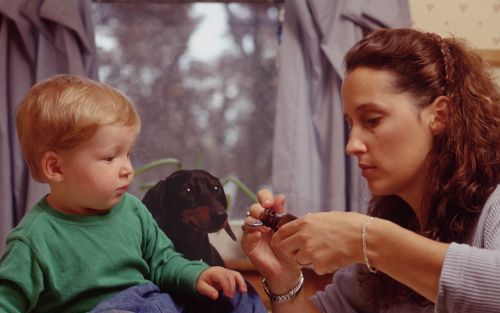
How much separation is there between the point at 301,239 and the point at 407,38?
44 centimetres

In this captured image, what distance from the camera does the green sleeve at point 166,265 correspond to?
1.10 m

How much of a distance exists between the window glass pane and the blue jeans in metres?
1.05

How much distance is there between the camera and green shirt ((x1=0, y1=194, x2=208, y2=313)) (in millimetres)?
976

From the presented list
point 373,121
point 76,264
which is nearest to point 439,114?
point 373,121

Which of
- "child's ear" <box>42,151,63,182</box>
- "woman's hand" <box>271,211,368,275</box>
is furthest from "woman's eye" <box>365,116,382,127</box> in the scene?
"child's ear" <box>42,151,63,182</box>

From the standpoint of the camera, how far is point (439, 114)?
1.16 m

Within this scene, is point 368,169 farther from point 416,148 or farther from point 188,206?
point 188,206

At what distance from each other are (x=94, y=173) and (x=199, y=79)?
113 centimetres

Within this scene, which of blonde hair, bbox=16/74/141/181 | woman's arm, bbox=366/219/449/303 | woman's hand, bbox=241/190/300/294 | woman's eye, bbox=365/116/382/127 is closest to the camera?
woman's arm, bbox=366/219/449/303

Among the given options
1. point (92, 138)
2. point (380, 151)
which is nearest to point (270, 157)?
point (380, 151)

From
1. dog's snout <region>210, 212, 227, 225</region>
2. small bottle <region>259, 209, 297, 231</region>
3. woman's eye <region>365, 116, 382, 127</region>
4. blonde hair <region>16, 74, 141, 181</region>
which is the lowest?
dog's snout <region>210, 212, 227, 225</region>

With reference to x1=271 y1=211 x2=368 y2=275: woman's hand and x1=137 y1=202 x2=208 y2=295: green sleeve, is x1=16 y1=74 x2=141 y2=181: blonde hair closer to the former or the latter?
x1=137 y1=202 x2=208 y2=295: green sleeve

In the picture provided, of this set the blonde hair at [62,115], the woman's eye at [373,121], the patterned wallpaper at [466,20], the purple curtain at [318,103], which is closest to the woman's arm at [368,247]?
the woman's eye at [373,121]

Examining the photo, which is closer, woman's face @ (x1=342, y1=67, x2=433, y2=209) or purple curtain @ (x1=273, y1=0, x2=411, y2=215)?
woman's face @ (x1=342, y1=67, x2=433, y2=209)
